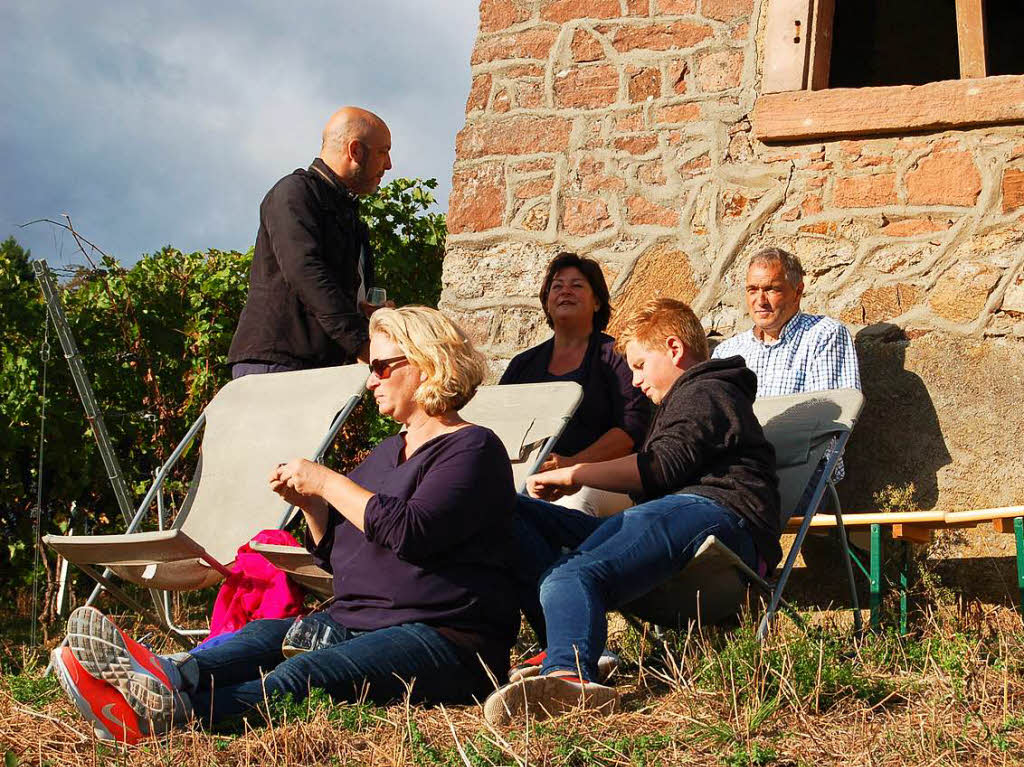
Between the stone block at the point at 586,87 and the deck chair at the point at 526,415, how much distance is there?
155cm

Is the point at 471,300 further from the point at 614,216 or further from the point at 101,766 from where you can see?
the point at 101,766

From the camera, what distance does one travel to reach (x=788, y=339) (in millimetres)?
4320

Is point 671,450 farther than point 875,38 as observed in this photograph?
No

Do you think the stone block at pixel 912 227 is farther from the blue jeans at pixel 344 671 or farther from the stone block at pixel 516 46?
the blue jeans at pixel 344 671

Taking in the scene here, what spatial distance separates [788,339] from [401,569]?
2.10m

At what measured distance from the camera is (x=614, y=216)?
16.1ft

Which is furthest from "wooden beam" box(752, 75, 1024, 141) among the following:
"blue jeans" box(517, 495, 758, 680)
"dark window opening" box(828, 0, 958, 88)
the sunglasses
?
"dark window opening" box(828, 0, 958, 88)

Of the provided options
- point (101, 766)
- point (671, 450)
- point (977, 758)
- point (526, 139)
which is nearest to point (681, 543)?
point (671, 450)

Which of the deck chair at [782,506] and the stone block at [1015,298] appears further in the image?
the stone block at [1015,298]

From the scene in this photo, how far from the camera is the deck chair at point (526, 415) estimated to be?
371cm

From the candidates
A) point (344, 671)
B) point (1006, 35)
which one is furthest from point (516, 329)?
point (1006, 35)

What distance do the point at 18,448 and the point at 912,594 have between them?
430 cm

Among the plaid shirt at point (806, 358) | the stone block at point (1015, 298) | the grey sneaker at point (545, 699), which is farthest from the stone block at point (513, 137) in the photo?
the grey sneaker at point (545, 699)

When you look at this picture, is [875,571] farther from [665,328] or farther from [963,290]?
[963,290]
